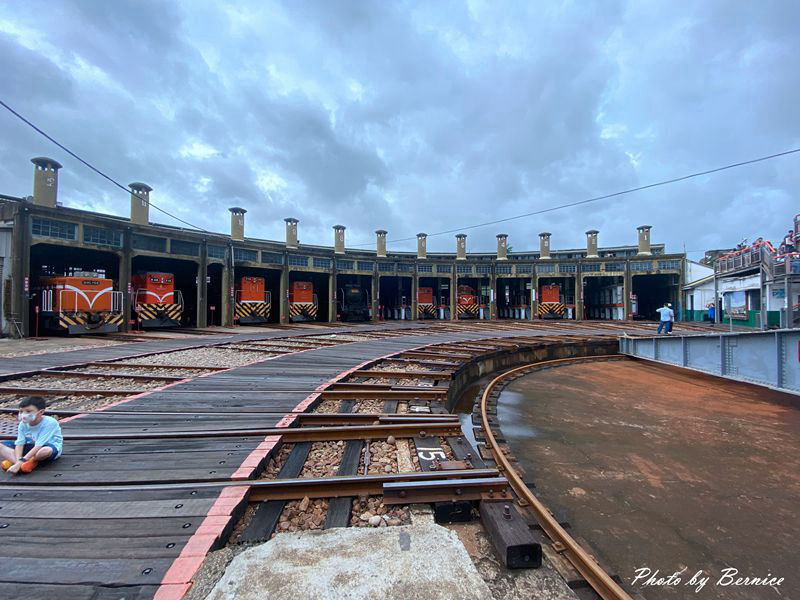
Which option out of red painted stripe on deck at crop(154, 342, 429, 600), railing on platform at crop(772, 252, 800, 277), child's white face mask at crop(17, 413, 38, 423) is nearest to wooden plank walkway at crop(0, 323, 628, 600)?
red painted stripe on deck at crop(154, 342, 429, 600)

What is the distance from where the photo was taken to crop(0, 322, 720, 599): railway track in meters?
2.01

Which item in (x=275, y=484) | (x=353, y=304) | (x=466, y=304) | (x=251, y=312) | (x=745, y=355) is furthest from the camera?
(x=466, y=304)

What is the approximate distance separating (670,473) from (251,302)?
20887mm

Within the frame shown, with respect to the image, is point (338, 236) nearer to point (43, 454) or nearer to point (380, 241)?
point (380, 241)

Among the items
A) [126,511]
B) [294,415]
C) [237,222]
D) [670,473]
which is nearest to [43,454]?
[126,511]

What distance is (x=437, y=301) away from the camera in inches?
1188

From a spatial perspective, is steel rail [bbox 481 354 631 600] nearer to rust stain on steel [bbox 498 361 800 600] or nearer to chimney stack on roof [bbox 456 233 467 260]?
rust stain on steel [bbox 498 361 800 600]

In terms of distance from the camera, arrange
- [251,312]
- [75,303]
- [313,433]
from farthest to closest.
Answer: [251,312] < [75,303] < [313,433]

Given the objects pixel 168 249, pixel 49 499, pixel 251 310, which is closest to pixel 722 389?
pixel 49 499

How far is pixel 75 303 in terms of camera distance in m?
14.1

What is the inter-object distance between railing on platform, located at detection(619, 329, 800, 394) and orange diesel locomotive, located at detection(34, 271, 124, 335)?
2124 centimetres

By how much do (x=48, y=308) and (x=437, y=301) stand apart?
23771 millimetres

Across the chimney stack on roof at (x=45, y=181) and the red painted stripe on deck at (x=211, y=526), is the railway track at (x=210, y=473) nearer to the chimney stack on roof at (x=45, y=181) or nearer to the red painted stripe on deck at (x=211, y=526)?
the red painted stripe on deck at (x=211, y=526)

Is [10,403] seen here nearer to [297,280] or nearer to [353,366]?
[353,366]
